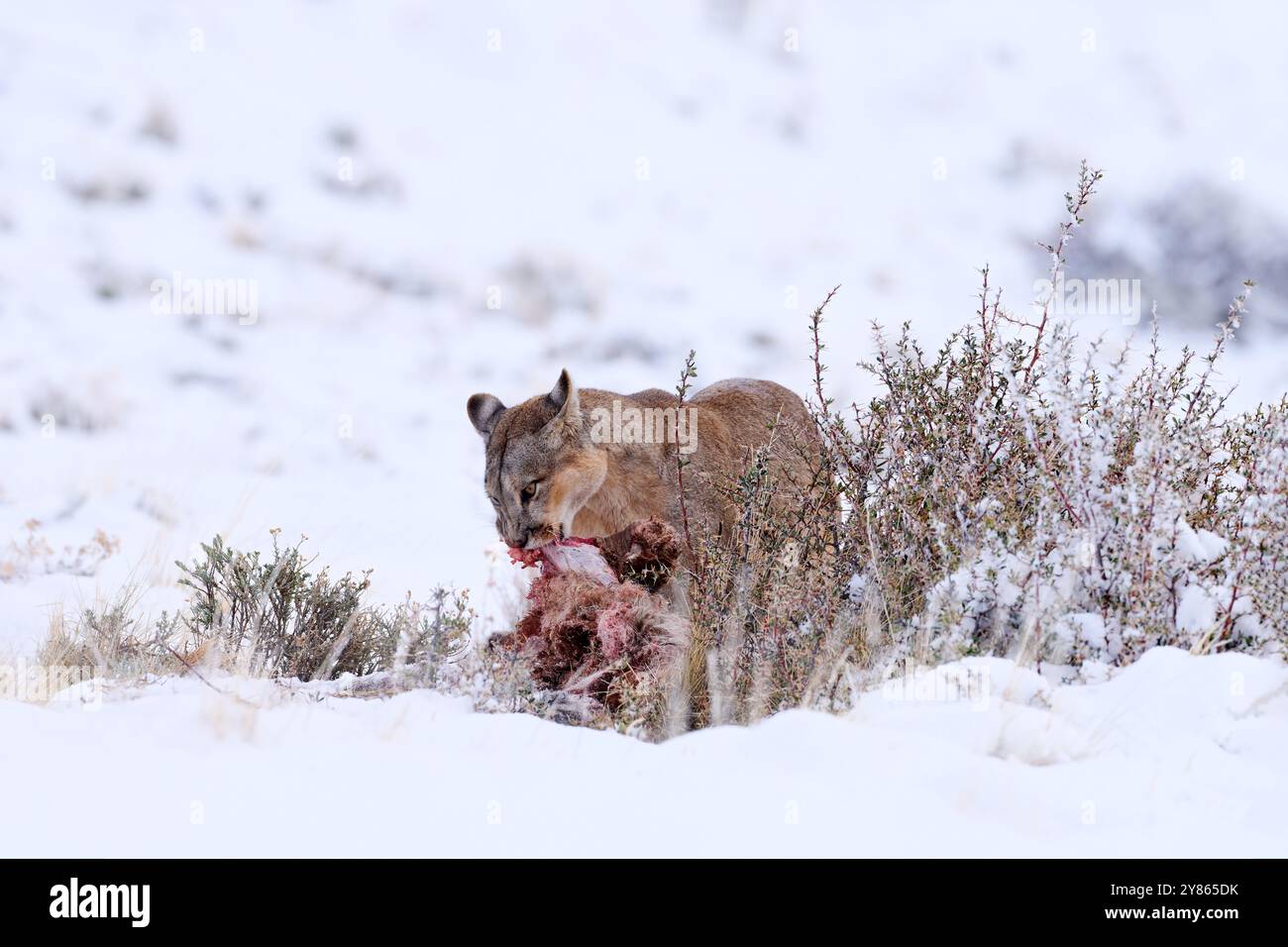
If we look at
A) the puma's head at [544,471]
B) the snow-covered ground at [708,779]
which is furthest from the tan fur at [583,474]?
the snow-covered ground at [708,779]

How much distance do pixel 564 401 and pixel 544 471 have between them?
0.43 m

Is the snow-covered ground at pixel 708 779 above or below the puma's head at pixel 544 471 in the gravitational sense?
below

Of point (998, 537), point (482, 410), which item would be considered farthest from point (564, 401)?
point (998, 537)

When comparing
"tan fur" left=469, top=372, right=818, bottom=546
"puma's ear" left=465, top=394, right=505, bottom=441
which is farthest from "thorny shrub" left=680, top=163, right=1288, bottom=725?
"puma's ear" left=465, top=394, right=505, bottom=441

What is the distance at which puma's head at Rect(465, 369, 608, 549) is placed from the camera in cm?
636

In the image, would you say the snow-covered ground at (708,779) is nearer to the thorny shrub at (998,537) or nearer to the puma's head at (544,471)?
the thorny shrub at (998,537)

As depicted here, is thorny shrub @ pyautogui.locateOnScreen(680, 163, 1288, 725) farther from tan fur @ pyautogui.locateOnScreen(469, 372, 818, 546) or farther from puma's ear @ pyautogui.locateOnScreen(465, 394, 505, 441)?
puma's ear @ pyautogui.locateOnScreen(465, 394, 505, 441)

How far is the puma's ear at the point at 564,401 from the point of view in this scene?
21.3ft

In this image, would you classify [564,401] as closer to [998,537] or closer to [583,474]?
[583,474]

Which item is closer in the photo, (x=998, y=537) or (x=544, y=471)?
(x=998, y=537)

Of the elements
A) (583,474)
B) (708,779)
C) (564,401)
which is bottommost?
(708,779)

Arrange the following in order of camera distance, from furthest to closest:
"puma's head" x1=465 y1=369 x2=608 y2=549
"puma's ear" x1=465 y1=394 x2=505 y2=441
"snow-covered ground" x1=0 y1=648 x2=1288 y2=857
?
"puma's ear" x1=465 y1=394 x2=505 y2=441
"puma's head" x1=465 y1=369 x2=608 y2=549
"snow-covered ground" x1=0 y1=648 x2=1288 y2=857

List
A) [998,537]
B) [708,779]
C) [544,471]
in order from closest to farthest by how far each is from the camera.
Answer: [708,779] < [998,537] < [544,471]

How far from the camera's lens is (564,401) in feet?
21.3
